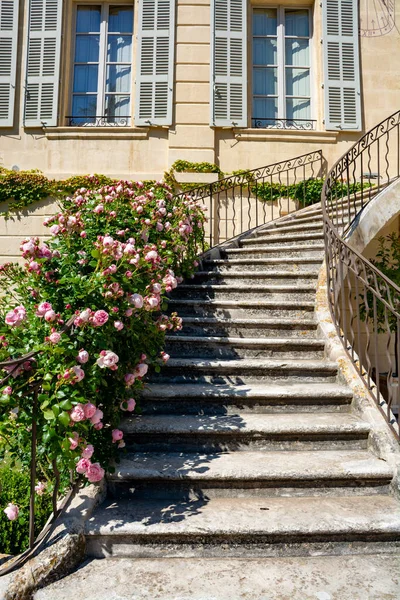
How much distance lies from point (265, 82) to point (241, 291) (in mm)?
5239

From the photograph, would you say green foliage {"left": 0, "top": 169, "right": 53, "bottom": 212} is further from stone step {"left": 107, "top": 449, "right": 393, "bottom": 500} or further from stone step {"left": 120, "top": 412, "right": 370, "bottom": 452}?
stone step {"left": 107, "top": 449, "right": 393, "bottom": 500}

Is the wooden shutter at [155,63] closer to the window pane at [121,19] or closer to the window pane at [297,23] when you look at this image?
the window pane at [121,19]

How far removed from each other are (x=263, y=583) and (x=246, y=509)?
0.45 meters

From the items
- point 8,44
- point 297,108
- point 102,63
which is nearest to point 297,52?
point 297,108

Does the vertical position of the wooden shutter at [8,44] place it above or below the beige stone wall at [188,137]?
above

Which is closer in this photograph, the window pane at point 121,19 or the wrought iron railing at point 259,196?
the wrought iron railing at point 259,196

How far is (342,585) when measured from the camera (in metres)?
1.95

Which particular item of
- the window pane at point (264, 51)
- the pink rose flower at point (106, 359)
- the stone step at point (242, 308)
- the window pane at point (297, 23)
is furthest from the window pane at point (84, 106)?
the pink rose flower at point (106, 359)

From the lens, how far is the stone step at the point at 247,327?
4.22 meters

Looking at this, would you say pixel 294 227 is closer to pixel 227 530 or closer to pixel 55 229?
pixel 55 229

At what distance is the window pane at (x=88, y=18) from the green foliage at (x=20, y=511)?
8141 millimetres

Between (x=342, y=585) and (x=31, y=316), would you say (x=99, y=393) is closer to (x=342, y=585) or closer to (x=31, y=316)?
(x=31, y=316)

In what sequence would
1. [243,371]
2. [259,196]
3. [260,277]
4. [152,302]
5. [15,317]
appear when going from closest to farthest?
[15,317] → [152,302] → [243,371] → [260,277] → [259,196]

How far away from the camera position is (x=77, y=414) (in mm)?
1990
